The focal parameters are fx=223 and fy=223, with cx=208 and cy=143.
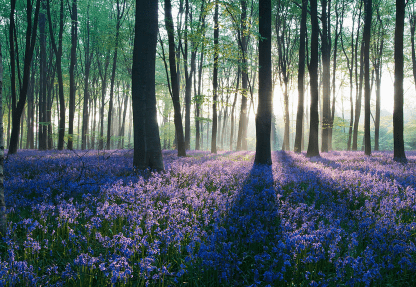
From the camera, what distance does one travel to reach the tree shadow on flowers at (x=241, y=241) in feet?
7.01

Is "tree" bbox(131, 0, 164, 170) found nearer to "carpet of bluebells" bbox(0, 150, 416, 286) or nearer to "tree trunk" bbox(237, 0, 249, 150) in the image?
"carpet of bluebells" bbox(0, 150, 416, 286)

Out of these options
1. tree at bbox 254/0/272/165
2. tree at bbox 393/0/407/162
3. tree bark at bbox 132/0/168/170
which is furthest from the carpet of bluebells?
tree at bbox 393/0/407/162

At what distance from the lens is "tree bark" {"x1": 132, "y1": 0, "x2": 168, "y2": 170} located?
6645mm

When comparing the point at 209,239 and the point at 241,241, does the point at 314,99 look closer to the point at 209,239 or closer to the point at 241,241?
the point at 241,241

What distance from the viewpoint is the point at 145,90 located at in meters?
6.70

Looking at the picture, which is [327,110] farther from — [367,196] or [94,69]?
[94,69]

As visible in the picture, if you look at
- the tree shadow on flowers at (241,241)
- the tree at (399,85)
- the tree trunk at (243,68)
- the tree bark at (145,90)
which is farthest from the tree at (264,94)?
the tree at (399,85)

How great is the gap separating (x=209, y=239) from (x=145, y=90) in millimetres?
5247

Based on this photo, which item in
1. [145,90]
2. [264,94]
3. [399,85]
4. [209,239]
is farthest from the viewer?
[399,85]

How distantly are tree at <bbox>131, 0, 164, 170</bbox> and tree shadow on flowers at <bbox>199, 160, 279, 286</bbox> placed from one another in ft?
11.1

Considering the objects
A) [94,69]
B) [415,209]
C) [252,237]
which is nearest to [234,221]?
[252,237]

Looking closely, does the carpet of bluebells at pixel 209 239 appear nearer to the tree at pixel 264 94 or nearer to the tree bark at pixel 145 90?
the tree bark at pixel 145 90

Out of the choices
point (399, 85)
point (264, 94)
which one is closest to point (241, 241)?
point (264, 94)

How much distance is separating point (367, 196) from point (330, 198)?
3.16ft
